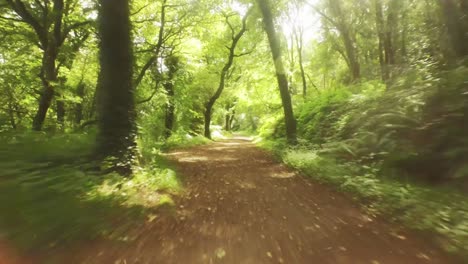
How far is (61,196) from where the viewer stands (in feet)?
13.2

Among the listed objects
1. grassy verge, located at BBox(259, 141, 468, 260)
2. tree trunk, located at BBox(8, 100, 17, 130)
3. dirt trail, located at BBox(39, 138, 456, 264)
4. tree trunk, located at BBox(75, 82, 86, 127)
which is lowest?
dirt trail, located at BBox(39, 138, 456, 264)

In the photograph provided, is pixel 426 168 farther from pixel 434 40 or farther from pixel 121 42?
pixel 121 42

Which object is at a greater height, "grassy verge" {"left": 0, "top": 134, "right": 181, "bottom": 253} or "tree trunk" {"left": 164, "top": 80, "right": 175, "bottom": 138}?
"tree trunk" {"left": 164, "top": 80, "right": 175, "bottom": 138}

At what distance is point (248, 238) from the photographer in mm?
4340

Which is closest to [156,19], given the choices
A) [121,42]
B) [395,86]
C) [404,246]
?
[121,42]

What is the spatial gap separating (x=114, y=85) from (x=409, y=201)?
6.19 metres

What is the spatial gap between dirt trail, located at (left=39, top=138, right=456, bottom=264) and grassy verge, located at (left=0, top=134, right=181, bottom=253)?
1.20 ft

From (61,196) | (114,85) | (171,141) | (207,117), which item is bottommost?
(61,196)

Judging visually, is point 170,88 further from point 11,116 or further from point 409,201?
point 409,201

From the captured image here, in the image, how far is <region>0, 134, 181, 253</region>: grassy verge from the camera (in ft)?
11.1

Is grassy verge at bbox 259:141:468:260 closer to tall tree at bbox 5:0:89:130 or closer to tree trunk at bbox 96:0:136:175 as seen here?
tree trunk at bbox 96:0:136:175

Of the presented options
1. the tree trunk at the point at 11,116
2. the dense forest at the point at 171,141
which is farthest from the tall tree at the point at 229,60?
the tree trunk at the point at 11,116

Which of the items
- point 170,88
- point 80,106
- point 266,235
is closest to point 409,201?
point 266,235

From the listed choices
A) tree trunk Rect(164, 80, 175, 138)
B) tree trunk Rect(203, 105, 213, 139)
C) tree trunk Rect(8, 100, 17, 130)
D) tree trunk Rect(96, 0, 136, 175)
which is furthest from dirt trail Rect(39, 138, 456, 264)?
tree trunk Rect(203, 105, 213, 139)
